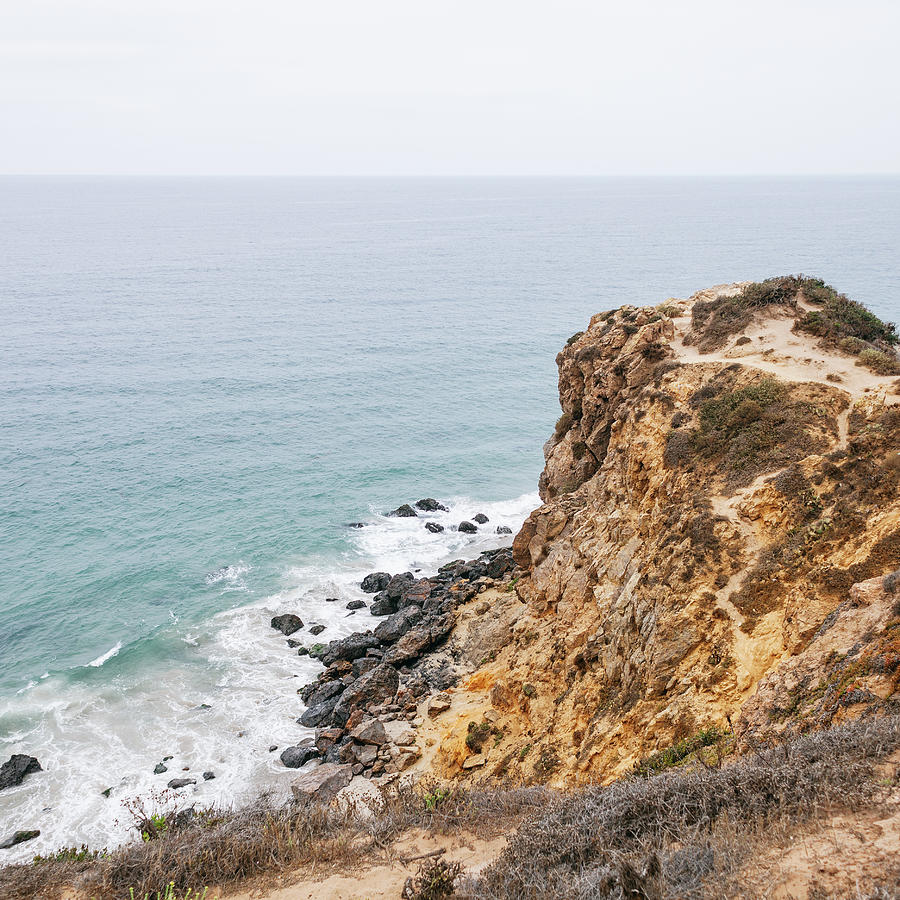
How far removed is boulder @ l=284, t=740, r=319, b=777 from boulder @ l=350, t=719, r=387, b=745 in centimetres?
242

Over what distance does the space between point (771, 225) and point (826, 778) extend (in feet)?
691

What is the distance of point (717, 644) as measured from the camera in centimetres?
1681

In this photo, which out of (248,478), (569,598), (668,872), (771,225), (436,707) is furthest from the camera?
(771,225)

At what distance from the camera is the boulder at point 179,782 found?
89.4 ft

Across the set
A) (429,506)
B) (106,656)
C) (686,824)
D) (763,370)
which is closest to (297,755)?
(106,656)

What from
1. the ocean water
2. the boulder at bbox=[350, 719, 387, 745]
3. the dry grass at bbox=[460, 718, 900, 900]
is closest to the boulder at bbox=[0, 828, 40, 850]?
the ocean water

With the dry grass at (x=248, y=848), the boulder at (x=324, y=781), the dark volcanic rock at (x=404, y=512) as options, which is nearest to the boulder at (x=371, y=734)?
the boulder at (x=324, y=781)

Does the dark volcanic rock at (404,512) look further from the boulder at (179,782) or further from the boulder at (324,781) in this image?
the boulder at (179,782)

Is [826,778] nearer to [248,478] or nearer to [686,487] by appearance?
[686,487]

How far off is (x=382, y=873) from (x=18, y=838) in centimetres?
2147

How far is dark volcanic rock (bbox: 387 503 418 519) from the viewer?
164 ft

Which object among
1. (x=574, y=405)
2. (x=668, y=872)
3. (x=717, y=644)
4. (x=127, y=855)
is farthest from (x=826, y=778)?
(x=574, y=405)

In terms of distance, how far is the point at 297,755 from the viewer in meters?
28.4

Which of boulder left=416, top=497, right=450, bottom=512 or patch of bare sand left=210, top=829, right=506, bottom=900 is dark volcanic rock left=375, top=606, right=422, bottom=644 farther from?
patch of bare sand left=210, top=829, right=506, bottom=900
